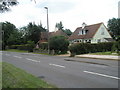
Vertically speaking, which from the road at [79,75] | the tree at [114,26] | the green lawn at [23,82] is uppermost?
the tree at [114,26]

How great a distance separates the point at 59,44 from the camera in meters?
24.8

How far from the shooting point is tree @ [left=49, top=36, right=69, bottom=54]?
2483 centimetres

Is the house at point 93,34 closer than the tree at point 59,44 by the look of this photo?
No

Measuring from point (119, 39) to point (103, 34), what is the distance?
2301 cm

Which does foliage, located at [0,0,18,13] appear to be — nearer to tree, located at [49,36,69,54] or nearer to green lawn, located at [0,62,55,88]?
green lawn, located at [0,62,55,88]

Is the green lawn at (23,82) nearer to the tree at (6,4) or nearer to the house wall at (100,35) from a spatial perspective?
the tree at (6,4)

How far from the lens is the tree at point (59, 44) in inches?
977

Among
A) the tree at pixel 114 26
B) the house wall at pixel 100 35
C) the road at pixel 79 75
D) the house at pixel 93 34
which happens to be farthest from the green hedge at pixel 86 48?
the tree at pixel 114 26

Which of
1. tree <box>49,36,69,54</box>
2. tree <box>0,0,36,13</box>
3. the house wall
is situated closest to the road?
tree <box>0,0,36,13</box>

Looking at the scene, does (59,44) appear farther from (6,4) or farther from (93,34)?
(6,4)

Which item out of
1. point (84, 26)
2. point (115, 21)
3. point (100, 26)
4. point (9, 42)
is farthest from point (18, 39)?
point (115, 21)

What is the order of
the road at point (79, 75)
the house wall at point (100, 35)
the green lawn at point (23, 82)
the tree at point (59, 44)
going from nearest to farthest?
1. the green lawn at point (23, 82)
2. the road at point (79, 75)
3. the tree at point (59, 44)
4. the house wall at point (100, 35)

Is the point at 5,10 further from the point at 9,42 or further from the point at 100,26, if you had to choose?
the point at 9,42

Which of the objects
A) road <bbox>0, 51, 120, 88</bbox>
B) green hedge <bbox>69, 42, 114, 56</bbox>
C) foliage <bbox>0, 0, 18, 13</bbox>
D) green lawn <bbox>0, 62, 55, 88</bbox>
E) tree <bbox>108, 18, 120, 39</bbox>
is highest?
tree <bbox>108, 18, 120, 39</bbox>
